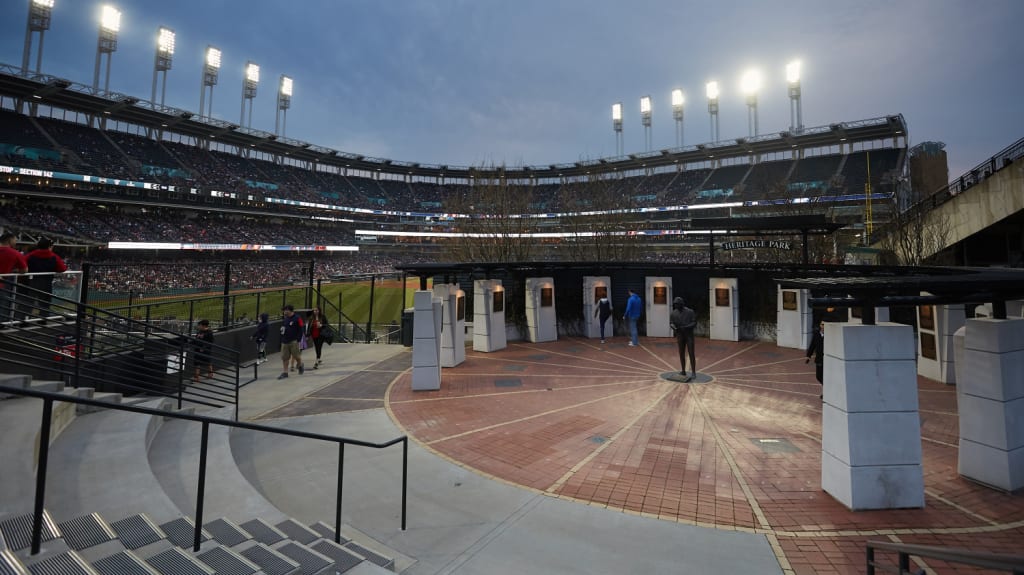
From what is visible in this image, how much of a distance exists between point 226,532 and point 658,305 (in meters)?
17.6

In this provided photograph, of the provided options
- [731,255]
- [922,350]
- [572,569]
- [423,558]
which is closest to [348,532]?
[423,558]

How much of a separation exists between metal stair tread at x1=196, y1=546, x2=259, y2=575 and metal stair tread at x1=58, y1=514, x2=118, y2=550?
686 millimetres

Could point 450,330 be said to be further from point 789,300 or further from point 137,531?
point 789,300

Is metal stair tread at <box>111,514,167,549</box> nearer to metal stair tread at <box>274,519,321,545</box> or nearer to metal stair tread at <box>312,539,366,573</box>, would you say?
metal stair tread at <box>274,519,321,545</box>

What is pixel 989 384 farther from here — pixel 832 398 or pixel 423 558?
pixel 423 558

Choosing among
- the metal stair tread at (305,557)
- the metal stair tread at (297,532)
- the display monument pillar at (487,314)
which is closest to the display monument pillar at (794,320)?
the display monument pillar at (487,314)

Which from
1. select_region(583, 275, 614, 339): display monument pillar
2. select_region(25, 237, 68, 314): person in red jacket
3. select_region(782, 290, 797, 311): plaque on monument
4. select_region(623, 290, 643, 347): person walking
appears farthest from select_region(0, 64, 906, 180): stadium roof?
select_region(25, 237, 68, 314): person in red jacket

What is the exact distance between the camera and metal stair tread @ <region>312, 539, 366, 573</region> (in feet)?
12.1

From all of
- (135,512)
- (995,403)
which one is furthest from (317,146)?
(995,403)

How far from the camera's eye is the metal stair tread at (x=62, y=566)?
2.55 m

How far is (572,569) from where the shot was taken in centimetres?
427

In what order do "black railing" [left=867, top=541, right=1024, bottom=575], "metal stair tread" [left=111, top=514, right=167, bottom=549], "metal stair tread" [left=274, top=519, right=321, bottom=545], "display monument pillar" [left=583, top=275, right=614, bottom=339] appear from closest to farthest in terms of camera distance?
"black railing" [left=867, top=541, right=1024, bottom=575], "metal stair tread" [left=111, top=514, right=167, bottom=549], "metal stair tread" [left=274, top=519, right=321, bottom=545], "display monument pillar" [left=583, top=275, right=614, bottom=339]

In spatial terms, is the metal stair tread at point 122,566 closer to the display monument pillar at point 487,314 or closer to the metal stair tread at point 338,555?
the metal stair tread at point 338,555

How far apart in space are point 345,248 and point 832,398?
2928 inches
